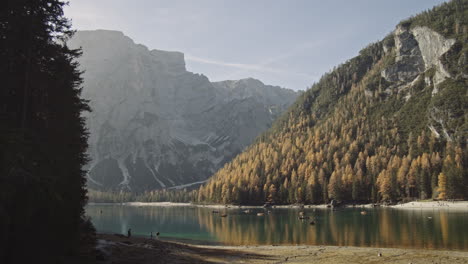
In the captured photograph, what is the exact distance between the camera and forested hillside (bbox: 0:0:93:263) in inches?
752

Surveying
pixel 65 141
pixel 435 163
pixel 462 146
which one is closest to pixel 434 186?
pixel 435 163

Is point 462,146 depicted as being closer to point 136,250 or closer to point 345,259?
point 345,259

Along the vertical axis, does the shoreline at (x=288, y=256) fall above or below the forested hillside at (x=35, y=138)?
below

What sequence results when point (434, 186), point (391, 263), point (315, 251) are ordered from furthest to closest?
1. point (434, 186)
2. point (315, 251)
3. point (391, 263)

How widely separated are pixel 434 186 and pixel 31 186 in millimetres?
166022

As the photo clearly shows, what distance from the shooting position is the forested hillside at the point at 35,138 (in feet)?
62.7

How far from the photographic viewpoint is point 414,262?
4003 centimetres

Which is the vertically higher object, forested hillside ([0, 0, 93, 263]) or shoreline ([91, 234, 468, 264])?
forested hillside ([0, 0, 93, 263])

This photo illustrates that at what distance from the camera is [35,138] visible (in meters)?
25.6

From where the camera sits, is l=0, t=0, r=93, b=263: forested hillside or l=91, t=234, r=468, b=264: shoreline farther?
l=91, t=234, r=468, b=264: shoreline

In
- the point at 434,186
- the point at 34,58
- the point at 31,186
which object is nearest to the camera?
the point at 31,186

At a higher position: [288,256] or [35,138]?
[35,138]

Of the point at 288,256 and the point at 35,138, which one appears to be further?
the point at 288,256

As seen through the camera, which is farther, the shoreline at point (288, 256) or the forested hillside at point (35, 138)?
the shoreline at point (288, 256)
